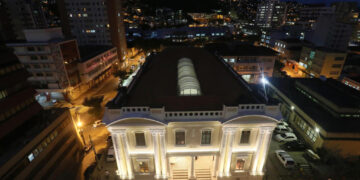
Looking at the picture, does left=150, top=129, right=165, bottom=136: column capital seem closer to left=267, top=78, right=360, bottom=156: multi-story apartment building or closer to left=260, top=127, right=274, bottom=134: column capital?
left=260, top=127, right=274, bottom=134: column capital

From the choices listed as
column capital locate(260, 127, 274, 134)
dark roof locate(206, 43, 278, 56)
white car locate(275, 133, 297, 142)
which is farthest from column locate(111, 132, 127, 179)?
dark roof locate(206, 43, 278, 56)

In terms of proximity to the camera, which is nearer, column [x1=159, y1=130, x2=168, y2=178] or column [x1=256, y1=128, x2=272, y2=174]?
column [x1=159, y1=130, x2=168, y2=178]

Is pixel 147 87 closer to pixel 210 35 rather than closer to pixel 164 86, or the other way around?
pixel 164 86

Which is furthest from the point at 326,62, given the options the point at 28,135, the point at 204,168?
the point at 28,135

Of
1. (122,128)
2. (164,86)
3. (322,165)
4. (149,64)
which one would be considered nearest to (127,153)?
(122,128)

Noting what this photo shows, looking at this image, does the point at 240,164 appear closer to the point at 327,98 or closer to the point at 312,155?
the point at 312,155
